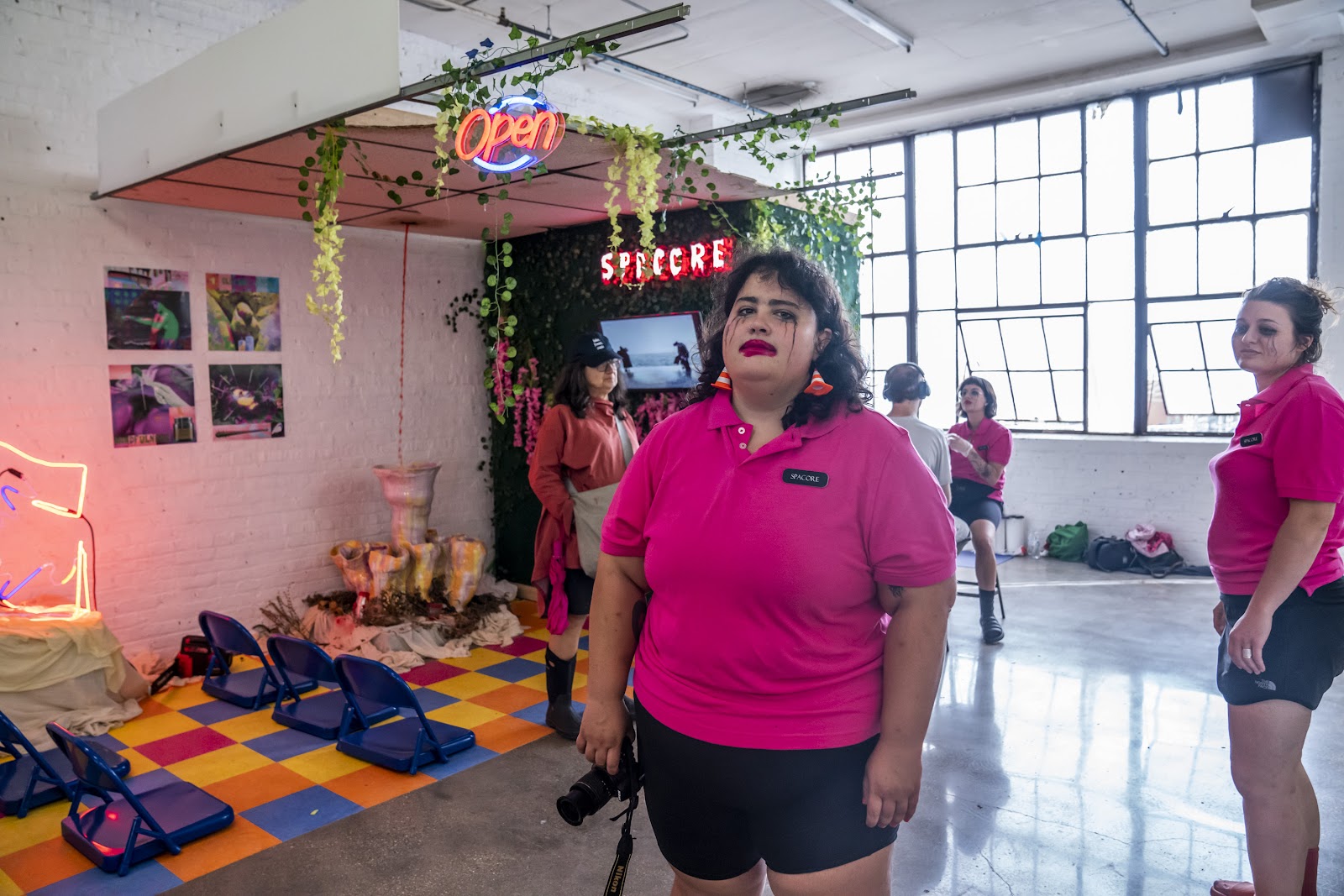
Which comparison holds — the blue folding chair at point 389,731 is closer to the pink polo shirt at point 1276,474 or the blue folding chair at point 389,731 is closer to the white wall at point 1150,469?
the pink polo shirt at point 1276,474

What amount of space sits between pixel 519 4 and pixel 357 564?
414 cm

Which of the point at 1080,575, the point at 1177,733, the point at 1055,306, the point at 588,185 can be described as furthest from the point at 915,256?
the point at 1177,733

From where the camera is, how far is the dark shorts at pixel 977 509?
566 cm

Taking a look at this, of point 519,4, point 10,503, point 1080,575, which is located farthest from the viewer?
point 1080,575

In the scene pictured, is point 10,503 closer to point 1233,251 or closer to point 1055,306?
point 1055,306

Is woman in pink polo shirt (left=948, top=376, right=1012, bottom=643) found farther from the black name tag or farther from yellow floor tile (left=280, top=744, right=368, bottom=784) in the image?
the black name tag

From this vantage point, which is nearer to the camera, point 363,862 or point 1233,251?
point 363,862

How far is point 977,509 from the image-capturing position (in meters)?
5.69

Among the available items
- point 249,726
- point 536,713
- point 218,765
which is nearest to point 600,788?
point 536,713

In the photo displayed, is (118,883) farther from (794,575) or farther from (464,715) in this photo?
(794,575)

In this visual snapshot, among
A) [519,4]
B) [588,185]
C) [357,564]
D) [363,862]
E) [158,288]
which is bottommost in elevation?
[363,862]

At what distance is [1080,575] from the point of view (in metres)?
7.47

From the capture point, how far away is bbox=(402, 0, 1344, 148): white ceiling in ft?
22.0

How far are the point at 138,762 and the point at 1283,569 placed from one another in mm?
4432
